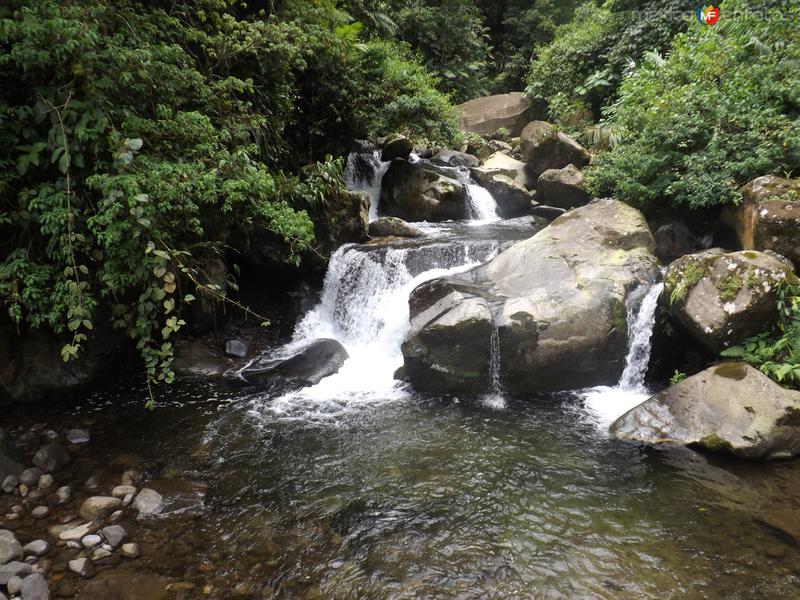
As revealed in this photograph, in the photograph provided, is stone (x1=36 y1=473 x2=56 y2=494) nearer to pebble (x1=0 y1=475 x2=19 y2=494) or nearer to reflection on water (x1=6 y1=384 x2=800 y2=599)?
pebble (x1=0 y1=475 x2=19 y2=494)

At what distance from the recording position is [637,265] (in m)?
7.59

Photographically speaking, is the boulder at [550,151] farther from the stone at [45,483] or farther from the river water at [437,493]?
the stone at [45,483]

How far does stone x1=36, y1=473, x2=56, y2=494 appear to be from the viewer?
4.73m

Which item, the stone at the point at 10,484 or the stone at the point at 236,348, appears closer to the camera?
the stone at the point at 10,484

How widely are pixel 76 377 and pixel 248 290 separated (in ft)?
11.7

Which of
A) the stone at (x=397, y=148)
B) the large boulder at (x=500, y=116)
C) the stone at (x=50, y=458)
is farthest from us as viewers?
the large boulder at (x=500, y=116)

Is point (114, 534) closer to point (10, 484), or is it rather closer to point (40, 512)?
point (40, 512)

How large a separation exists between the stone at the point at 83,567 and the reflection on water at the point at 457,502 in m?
0.69

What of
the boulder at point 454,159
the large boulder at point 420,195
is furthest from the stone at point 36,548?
the boulder at point 454,159

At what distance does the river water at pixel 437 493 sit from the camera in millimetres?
3842

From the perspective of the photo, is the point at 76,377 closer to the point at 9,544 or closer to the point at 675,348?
the point at 9,544

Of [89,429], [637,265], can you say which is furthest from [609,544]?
[89,429]

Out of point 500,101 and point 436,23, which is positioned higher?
point 436,23

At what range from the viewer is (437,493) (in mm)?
4875
